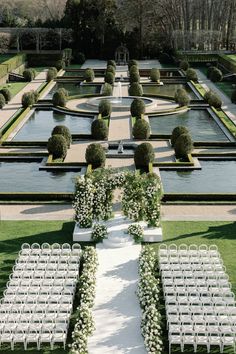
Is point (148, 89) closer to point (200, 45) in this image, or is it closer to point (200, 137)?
point (200, 137)

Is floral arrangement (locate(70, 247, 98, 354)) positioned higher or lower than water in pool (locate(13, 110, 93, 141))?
higher

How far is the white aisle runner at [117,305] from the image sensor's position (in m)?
12.7

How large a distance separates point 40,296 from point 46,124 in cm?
2262

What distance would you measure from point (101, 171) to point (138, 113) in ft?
56.8

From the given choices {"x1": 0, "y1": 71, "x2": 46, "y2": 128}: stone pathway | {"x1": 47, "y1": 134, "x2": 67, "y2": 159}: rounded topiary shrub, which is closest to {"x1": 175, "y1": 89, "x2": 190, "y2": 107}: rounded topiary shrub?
{"x1": 0, "y1": 71, "x2": 46, "y2": 128}: stone pathway

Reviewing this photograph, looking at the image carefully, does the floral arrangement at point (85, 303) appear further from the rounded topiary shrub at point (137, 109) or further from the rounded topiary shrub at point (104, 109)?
the rounded topiary shrub at point (104, 109)

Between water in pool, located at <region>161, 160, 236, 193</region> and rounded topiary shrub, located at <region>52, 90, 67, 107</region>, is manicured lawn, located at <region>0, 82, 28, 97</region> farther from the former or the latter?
water in pool, located at <region>161, 160, 236, 193</region>

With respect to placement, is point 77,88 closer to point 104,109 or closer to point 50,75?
point 50,75

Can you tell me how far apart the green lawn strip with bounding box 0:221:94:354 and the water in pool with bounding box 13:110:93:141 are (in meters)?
13.0

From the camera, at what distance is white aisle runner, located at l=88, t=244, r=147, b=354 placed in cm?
1273

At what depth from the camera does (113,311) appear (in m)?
14.1

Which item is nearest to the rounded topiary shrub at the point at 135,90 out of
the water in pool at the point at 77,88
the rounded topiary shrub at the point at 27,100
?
the water in pool at the point at 77,88

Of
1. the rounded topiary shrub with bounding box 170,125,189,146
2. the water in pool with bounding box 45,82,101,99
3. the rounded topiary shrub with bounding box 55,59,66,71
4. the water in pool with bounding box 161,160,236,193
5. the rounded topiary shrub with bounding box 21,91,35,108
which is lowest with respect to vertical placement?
the water in pool with bounding box 45,82,101,99

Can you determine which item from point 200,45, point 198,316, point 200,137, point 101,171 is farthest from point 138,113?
point 200,45
